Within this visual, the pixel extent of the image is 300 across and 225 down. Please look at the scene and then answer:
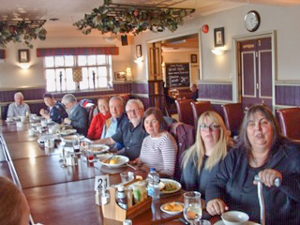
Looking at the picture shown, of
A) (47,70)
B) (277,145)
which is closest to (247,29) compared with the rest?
(277,145)

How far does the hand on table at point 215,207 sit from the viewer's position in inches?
82.5

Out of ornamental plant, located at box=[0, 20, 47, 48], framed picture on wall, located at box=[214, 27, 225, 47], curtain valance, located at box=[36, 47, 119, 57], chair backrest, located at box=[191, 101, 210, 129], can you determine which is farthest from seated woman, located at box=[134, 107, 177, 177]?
curtain valance, located at box=[36, 47, 119, 57]

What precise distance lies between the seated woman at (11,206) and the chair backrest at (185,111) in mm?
5277

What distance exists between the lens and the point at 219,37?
8.66 meters

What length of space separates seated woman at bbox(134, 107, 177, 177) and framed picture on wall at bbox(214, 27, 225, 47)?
18.1ft

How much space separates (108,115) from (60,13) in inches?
163

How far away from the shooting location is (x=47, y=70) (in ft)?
40.0

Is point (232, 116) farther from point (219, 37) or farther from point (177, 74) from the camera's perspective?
point (177, 74)

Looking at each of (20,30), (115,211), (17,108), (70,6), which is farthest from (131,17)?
(115,211)

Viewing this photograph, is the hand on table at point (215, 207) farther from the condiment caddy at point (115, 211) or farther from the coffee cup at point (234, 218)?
the condiment caddy at point (115, 211)

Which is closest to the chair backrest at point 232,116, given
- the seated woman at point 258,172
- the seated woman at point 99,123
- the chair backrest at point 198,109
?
the chair backrest at point 198,109

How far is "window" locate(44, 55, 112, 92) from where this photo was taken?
12285 millimetres

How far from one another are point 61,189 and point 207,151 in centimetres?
113

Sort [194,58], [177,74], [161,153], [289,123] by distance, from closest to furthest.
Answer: [161,153] < [289,123] < [177,74] < [194,58]
